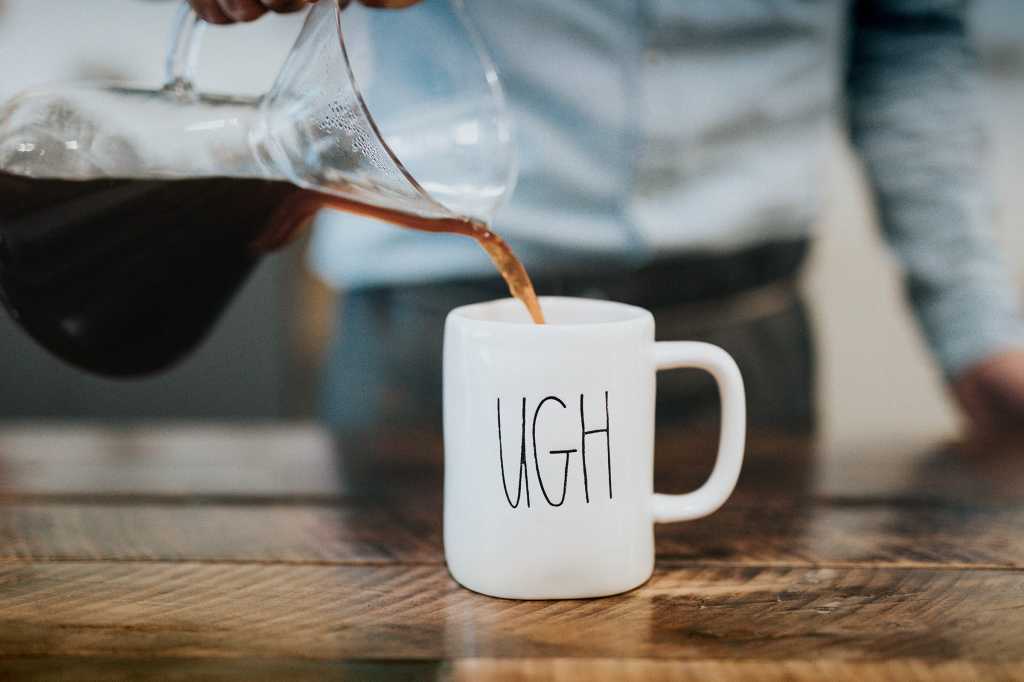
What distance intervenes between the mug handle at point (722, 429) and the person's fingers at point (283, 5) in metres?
0.31

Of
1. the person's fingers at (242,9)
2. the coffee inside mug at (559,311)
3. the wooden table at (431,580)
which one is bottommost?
the wooden table at (431,580)

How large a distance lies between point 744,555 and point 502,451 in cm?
21

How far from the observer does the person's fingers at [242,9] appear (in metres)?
0.60

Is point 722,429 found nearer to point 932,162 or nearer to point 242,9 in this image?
point 242,9

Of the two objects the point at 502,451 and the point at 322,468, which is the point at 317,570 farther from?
the point at 322,468

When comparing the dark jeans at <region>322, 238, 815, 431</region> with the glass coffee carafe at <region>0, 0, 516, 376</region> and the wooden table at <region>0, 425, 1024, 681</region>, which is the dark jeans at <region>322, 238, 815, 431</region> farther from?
the glass coffee carafe at <region>0, 0, 516, 376</region>

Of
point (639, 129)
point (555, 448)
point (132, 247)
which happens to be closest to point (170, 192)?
point (132, 247)

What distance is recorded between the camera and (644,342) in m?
0.58

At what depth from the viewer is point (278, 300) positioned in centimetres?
214

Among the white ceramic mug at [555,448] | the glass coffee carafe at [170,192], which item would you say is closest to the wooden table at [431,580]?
the white ceramic mug at [555,448]

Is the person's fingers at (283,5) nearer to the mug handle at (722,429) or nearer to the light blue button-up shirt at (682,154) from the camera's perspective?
the mug handle at (722,429)

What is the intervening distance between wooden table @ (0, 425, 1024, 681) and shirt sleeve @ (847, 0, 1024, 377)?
0.95ft

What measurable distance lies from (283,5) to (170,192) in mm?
139

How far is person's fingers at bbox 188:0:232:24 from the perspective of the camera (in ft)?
1.99
